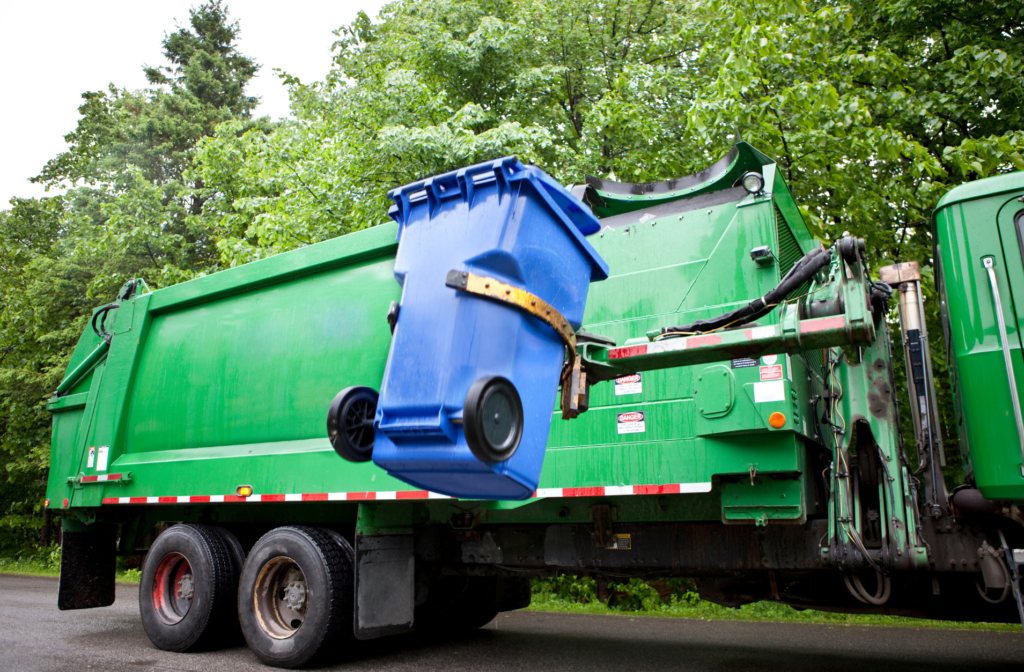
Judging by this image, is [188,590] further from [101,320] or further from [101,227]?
[101,227]

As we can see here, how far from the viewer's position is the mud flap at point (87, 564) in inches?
239

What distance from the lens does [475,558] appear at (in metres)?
4.78

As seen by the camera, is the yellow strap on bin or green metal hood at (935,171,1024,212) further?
green metal hood at (935,171,1024,212)

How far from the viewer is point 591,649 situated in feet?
17.9

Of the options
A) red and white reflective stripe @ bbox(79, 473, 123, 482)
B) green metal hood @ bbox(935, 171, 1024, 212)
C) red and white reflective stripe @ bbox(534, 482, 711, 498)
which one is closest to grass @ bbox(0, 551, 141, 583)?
red and white reflective stripe @ bbox(79, 473, 123, 482)

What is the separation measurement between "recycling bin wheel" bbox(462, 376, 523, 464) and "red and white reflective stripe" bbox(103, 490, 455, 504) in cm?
175

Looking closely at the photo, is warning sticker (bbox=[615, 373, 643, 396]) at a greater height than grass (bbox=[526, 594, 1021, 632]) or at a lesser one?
greater

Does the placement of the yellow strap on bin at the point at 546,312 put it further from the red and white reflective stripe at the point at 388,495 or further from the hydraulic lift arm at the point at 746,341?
the red and white reflective stripe at the point at 388,495

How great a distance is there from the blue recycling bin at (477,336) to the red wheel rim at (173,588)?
12.6 ft

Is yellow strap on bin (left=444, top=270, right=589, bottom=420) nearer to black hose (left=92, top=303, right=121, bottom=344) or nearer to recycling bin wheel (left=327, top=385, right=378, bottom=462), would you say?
recycling bin wheel (left=327, top=385, right=378, bottom=462)

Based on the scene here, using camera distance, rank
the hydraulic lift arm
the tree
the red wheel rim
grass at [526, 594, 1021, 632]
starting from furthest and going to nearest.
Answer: the tree → grass at [526, 594, 1021, 632] → the red wheel rim → the hydraulic lift arm

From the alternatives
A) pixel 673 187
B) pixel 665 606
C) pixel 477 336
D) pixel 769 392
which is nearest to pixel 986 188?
pixel 769 392

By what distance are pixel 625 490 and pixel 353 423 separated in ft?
5.90

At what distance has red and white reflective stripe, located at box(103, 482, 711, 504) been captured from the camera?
371cm
